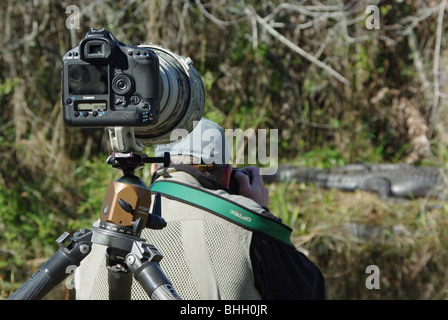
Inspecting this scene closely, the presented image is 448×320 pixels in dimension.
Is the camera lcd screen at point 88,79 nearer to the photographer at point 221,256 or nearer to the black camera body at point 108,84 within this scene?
the black camera body at point 108,84

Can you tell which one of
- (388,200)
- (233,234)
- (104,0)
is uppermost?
(104,0)

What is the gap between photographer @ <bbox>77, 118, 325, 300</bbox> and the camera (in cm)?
179

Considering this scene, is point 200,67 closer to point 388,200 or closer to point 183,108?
point 388,200

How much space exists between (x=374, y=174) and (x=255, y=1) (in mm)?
2180

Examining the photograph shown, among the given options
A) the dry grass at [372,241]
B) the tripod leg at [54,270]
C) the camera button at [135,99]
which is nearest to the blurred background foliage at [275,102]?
the dry grass at [372,241]

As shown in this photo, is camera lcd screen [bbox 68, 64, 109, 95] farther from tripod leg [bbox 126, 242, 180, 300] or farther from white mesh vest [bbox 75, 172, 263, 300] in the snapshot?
white mesh vest [bbox 75, 172, 263, 300]

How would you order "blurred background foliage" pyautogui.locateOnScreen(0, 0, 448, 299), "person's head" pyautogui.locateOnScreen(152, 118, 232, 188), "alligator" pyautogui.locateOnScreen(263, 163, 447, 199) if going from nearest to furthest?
"person's head" pyautogui.locateOnScreen(152, 118, 232, 188)
"blurred background foliage" pyautogui.locateOnScreen(0, 0, 448, 299)
"alligator" pyautogui.locateOnScreen(263, 163, 447, 199)

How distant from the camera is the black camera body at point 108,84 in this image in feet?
4.40

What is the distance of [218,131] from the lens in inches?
85.6

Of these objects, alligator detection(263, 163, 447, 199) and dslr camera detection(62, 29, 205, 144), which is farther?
alligator detection(263, 163, 447, 199)

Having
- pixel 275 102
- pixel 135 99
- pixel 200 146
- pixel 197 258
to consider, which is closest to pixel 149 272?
pixel 135 99

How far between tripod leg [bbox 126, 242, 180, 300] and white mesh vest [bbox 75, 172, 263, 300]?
0.43 meters

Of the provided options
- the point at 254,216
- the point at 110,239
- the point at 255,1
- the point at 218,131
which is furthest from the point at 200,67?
the point at 110,239

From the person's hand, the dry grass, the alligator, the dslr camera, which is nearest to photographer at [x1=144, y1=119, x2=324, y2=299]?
the person's hand
